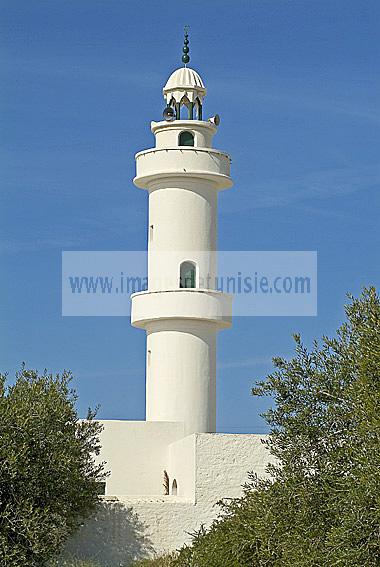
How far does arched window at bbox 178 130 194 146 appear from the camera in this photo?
3139cm

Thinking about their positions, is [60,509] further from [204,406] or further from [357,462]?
[357,462]

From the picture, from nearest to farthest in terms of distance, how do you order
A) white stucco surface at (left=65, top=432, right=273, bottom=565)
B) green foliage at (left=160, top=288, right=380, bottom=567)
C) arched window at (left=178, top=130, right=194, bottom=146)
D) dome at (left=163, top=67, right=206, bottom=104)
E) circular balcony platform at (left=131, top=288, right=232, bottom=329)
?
1. green foliage at (left=160, top=288, right=380, bottom=567)
2. white stucco surface at (left=65, top=432, right=273, bottom=565)
3. circular balcony platform at (left=131, top=288, right=232, bottom=329)
4. arched window at (left=178, top=130, right=194, bottom=146)
5. dome at (left=163, top=67, right=206, bottom=104)

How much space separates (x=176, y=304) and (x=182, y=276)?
1.03m

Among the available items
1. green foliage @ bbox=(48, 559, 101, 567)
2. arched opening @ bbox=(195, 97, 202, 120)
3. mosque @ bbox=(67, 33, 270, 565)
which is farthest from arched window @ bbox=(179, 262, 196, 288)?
green foliage @ bbox=(48, 559, 101, 567)

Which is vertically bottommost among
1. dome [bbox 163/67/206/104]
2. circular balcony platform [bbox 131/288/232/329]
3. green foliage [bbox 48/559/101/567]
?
green foliage [bbox 48/559/101/567]

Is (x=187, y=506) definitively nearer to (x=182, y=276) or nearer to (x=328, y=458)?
(x=182, y=276)

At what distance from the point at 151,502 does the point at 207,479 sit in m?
1.37

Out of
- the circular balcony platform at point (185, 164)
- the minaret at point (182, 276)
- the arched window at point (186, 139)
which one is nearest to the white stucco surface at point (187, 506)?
the minaret at point (182, 276)

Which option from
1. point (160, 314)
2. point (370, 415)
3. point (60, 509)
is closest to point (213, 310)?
point (160, 314)

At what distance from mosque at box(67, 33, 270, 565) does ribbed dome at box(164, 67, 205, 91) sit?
0.03 meters

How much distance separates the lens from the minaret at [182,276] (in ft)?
99.2

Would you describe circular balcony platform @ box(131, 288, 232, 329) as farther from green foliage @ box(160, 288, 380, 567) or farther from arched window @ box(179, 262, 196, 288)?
green foliage @ box(160, 288, 380, 567)

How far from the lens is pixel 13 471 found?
23078 millimetres

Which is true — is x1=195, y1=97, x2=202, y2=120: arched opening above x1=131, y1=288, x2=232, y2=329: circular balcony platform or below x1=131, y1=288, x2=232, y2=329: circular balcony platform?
above
